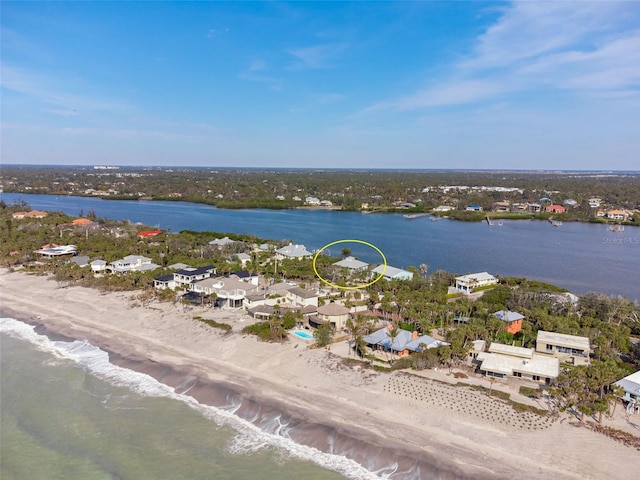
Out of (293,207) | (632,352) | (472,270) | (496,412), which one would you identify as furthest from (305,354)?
(293,207)

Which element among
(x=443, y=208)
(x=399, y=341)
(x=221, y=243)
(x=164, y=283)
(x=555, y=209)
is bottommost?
(x=399, y=341)

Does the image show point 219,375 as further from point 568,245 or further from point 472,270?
point 568,245

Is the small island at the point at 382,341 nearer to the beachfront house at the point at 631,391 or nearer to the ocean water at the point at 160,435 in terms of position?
the beachfront house at the point at 631,391

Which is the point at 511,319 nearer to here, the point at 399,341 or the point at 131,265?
the point at 399,341

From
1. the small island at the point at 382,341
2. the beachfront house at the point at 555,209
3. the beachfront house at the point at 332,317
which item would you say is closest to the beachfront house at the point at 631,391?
the small island at the point at 382,341

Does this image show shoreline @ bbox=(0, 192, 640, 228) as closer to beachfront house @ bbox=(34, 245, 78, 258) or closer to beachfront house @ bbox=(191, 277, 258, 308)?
beachfront house @ bbox=(34, 245, 78, 258)

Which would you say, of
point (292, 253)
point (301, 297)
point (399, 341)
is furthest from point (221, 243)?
point (399, 341)
